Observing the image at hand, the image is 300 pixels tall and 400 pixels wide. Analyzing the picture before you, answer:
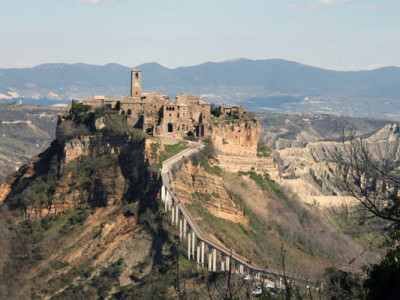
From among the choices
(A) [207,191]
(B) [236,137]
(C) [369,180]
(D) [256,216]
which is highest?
(C) [369,180]

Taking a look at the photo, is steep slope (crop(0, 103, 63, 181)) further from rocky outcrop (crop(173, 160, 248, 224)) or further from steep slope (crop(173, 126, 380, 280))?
rocky outcrop (crop(173, 160, 248, 224))

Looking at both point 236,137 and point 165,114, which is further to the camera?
point 236,137

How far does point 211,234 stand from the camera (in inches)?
1565

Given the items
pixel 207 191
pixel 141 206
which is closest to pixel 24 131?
pixel 207 191

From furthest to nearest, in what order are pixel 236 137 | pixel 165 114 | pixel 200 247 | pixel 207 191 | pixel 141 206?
pixel 236 137 → pixel 165 114 → pixel 207 191 → pixel 141 206 → pixel 200 247

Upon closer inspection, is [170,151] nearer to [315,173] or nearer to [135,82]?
[135,82]

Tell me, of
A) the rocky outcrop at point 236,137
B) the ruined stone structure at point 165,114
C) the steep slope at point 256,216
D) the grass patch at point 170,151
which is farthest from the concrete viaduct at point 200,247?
the rocky outcrop at point 236,137

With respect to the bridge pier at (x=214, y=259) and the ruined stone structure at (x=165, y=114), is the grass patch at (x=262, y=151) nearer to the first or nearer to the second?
the ruined stone structure at (x=165, y=114)

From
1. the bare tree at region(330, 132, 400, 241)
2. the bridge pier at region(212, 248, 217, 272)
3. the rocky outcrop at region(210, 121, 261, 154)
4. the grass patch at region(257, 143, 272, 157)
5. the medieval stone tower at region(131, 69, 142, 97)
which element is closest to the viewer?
the bare tree at region(330, 132, 400, 241)

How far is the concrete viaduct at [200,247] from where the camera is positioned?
3534 centimetres

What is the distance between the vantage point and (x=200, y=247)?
3738 cm

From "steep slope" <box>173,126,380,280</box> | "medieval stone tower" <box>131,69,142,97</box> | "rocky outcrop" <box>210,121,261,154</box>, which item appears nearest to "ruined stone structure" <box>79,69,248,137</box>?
"rocky outcrop" <box>210,121,261,154</box>

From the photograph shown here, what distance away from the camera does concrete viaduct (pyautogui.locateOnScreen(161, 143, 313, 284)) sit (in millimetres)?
35344

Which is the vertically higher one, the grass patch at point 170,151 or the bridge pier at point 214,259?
the grass patch at point 170,151
